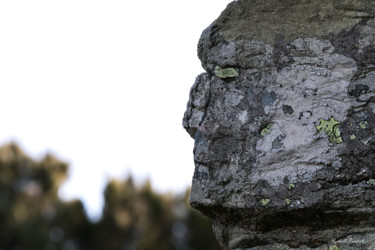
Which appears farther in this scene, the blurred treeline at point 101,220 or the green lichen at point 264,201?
the blurred treeline at point 101,220

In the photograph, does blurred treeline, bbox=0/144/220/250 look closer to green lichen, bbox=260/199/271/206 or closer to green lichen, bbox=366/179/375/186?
green lichen, bbox=260/199/271/206

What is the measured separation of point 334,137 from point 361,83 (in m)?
0.21

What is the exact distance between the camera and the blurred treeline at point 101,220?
1354cm

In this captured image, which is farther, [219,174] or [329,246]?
[219,174]

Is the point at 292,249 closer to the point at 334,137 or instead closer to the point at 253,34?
the point at 334,137

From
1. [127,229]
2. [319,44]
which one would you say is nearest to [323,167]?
A: [319,44]

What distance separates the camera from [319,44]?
7.01 feet

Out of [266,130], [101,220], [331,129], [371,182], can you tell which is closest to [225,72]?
[266,130]

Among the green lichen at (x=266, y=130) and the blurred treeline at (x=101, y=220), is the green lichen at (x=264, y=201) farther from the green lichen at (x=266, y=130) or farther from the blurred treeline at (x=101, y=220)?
the blurred treeline at (x=101, y=220)

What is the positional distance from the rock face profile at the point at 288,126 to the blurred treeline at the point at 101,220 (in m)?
11.2

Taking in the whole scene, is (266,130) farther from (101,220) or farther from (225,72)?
(101,220)

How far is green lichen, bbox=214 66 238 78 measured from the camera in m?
2.22

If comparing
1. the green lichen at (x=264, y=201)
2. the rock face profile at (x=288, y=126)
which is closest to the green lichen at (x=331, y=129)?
the rock face profile at (x=288, y=126)

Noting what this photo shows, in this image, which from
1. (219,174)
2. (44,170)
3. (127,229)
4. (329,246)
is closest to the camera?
(329,246)
